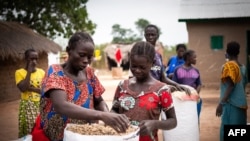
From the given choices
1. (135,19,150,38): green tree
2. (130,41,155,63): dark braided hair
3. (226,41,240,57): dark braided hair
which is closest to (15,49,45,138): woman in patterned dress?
(226,41,240,57): dark braided hair

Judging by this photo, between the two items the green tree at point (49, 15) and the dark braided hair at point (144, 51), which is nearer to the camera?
the dark braided hair at point (144, 51)

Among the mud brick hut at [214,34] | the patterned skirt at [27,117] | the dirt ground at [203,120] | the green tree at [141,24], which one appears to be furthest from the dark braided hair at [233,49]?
the green tree at [141,24]

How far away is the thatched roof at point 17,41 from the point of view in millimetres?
12559

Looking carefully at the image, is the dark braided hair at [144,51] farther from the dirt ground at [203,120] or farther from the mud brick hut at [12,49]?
the mud brick hut at [12,49]

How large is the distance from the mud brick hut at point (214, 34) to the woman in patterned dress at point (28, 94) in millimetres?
10710

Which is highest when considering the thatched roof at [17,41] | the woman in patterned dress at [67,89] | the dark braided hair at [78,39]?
the thatched roof at [17,41]

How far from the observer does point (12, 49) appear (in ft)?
41.6

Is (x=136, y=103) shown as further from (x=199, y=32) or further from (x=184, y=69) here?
(x=199, y=32)

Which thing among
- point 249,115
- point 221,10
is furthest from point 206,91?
point 249,115

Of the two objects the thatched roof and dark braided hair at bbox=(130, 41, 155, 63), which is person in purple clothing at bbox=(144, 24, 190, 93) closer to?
dark braided hair at bbox=(130, 41, 155, 63)

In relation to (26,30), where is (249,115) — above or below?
below

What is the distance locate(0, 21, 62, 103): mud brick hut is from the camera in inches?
499

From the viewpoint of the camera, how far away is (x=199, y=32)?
1529 centimetres

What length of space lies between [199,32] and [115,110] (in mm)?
13180
